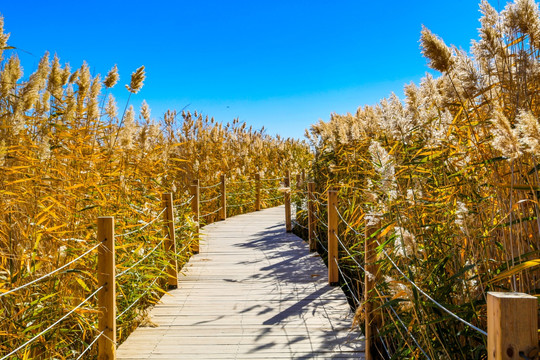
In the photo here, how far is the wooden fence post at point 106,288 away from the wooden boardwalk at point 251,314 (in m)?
0.23

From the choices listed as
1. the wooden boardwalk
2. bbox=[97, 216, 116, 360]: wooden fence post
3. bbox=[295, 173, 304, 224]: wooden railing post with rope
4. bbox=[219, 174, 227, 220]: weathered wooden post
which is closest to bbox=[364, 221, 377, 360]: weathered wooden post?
the wooden boardwalk

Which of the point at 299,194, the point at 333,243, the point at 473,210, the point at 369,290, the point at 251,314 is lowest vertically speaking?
the point at 251,314

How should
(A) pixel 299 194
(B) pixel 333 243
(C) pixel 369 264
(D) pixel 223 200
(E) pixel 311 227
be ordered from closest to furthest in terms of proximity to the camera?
1. (C) pixel 369 264
2. (B) pixel 333 243
3. (E) pixel 311 227
4. (A) pixel 299 194
5. (D) pixel 223 200

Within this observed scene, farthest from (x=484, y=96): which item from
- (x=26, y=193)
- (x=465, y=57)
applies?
(x=26, y=193)

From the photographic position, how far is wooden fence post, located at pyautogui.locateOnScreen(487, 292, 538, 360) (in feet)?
3.80

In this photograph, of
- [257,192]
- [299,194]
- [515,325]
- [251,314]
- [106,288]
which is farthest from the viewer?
[257,192]

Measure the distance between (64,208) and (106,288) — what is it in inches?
21.6

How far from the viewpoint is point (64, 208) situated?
289 cm

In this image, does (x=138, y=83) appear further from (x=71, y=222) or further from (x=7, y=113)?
(x=71, y=222)

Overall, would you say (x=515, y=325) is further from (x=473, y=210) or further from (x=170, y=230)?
(x=170, y=230)

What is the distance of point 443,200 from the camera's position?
2.63 meters

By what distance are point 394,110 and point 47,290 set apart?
212 cm

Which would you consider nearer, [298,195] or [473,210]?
[473,210]

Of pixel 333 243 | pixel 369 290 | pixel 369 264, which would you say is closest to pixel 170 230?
pixel 333 243
